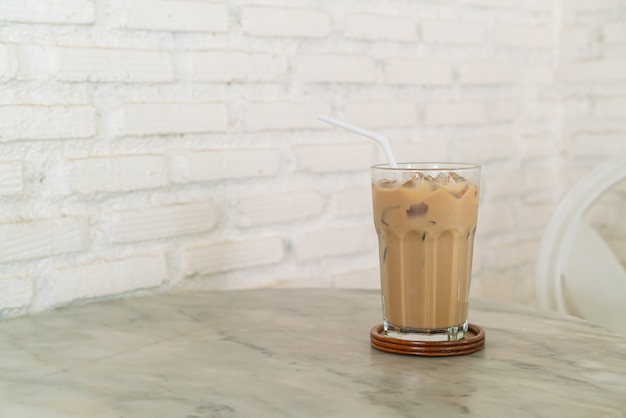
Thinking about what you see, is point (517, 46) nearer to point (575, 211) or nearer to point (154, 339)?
point (575, 211)

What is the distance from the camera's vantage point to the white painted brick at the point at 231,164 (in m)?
1.39

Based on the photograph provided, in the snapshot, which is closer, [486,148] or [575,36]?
[486,148]

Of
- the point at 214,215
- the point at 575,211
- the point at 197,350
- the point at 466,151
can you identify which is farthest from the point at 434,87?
the point at 197,350

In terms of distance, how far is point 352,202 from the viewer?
Answer: 65.4 inches

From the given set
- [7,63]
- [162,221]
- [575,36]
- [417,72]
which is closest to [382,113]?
[417,72]

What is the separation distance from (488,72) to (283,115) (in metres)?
0.66

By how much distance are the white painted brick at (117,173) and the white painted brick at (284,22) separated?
32 cm

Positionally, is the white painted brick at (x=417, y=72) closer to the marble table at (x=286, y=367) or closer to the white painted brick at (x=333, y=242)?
the white painted brick at (x=333, y=242)

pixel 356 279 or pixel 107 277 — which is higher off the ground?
pixel 107 277

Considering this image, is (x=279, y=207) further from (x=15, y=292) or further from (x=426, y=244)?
(x=426, y=244)

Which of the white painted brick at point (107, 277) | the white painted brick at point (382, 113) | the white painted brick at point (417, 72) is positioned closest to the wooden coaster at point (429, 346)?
the white painted brick at point (107, 277)

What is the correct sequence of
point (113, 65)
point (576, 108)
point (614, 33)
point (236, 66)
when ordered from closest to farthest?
point (113, 65) < point (236, 66) < point (614, 33) < point (576, 108)

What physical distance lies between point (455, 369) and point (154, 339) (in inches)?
15.2

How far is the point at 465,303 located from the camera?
956mm
